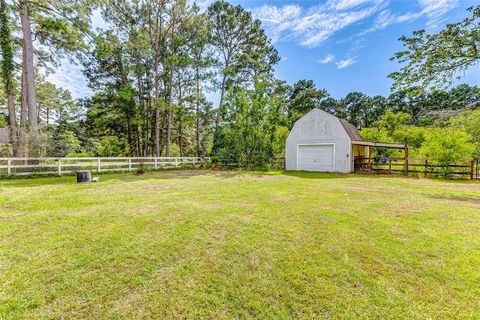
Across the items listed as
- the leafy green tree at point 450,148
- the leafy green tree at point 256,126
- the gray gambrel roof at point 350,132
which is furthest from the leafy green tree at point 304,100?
the leafy green tree at point 450,148

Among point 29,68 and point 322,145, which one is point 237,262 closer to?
point 322,145

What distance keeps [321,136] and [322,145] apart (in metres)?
0.60

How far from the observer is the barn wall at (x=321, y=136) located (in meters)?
13.6

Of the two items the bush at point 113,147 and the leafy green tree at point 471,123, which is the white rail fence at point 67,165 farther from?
the leafy green tree at point 471,123

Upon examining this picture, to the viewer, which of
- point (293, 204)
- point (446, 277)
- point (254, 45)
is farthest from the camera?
point (254, 45)

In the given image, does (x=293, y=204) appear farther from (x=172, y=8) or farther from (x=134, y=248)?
(x=172, y=8)

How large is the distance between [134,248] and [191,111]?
64.5 feet

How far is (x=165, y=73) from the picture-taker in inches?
704

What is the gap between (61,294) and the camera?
81.5 inches

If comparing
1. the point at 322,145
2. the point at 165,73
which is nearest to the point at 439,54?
the point at 322,145

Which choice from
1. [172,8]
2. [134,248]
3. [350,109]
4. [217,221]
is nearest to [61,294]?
[134,248]

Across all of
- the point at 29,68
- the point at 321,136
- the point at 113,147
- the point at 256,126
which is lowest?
the point at 113,147

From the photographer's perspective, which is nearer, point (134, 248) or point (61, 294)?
point (61, 294)

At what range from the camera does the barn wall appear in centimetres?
1357
